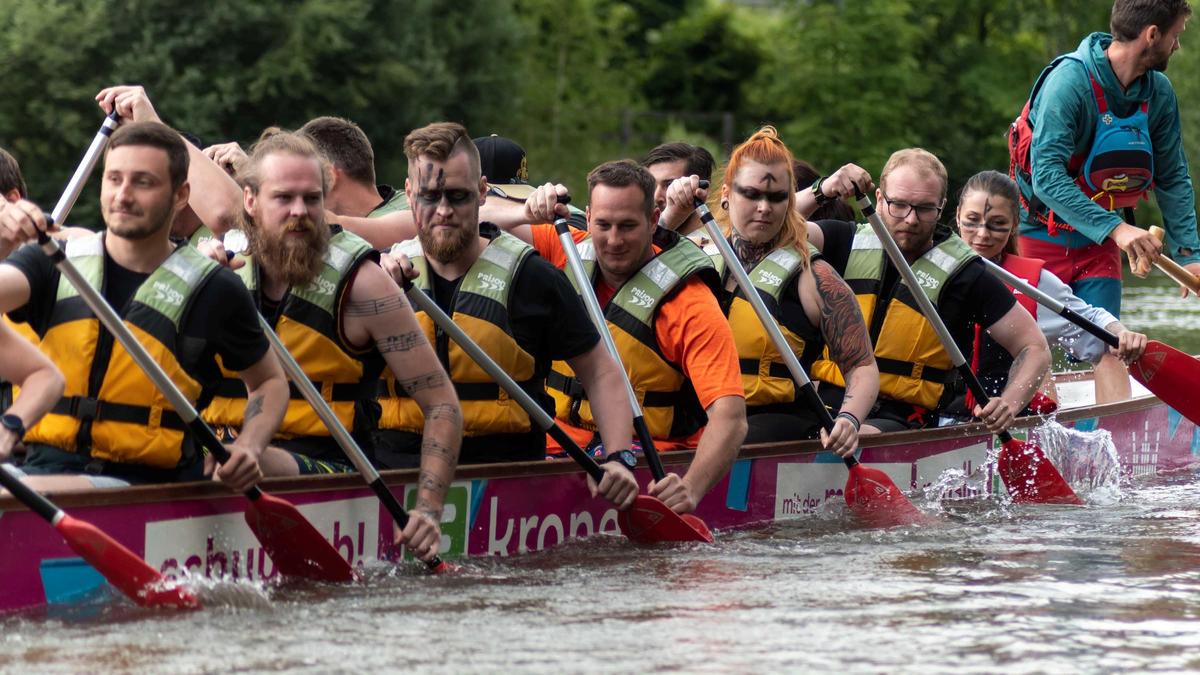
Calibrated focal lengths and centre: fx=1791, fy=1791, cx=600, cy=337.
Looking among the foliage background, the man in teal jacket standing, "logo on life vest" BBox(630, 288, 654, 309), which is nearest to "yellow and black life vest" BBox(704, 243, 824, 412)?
"logo on life vest" BBox(630, 288, 654, 309)

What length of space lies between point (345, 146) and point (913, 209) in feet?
7.11

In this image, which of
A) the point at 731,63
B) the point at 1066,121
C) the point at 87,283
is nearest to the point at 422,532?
the point at 87,283

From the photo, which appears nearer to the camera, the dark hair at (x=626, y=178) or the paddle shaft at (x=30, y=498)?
the paddle shaft at (x=30, y=498)

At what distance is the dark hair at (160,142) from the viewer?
434cm

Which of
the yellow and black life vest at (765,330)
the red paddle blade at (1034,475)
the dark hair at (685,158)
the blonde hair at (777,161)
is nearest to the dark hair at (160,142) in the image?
the blonde hair at (777,161)

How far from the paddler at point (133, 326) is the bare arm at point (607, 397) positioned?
109 cm

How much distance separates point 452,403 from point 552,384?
3.73 ft

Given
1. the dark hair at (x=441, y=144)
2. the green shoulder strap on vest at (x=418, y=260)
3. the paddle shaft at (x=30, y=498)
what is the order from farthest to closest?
1. the green shoulder strap on vest at (x=418, y=260)
2. the dark hair at (x=441, y=144)
3. the paddle shaft at (x=30, y=498)

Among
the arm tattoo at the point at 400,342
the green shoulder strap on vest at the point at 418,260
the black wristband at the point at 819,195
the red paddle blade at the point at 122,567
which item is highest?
the black wristband at the point at 819,195

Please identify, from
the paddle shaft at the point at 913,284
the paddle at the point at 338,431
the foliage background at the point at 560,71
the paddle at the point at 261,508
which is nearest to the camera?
the paddle at the point at 261,508

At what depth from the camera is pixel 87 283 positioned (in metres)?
4.16

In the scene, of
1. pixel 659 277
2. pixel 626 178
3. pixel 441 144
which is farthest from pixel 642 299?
pixel 441 144

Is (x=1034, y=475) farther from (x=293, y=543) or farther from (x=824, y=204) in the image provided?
(x=293, y=543)

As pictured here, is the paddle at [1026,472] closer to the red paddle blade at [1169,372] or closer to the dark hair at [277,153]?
the red paddle blade at [1169,372]
